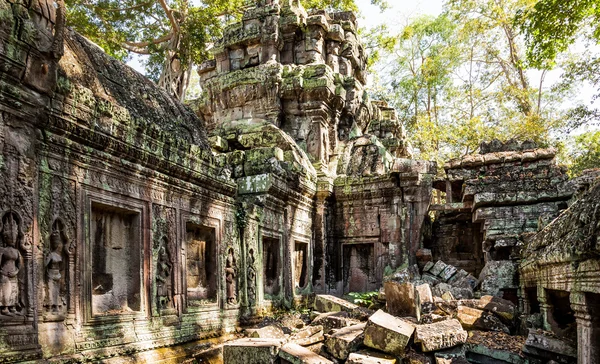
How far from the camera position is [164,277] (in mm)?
5816

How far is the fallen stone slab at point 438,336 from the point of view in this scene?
5688 millimetres

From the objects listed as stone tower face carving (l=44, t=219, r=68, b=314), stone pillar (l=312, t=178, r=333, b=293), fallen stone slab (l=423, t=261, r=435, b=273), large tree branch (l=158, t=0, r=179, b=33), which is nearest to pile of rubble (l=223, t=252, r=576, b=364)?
stone tower face carving (l=44, t=219, r=68, b=314)

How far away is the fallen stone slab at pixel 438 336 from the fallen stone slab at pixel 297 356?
1182 millimetres

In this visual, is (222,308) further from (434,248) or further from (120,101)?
(434,248)

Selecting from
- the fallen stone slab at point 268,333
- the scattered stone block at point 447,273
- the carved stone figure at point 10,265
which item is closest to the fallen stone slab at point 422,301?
the fallen stone slab at point 268,333

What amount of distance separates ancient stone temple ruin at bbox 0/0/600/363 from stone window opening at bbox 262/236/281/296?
4cm

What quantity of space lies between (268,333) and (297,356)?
1.26 metres

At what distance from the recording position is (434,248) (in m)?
12.6

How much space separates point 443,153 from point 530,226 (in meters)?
17.1

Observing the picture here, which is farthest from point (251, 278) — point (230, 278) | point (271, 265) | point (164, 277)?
point (164, 277)

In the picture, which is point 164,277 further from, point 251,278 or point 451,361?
point 451,361

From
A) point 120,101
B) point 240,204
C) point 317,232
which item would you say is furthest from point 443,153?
point 120,101

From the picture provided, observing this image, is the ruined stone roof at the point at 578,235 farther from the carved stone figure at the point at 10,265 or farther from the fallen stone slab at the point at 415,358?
the carved stone figure at the point at 10,265

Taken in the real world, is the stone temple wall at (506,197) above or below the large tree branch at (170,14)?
below
